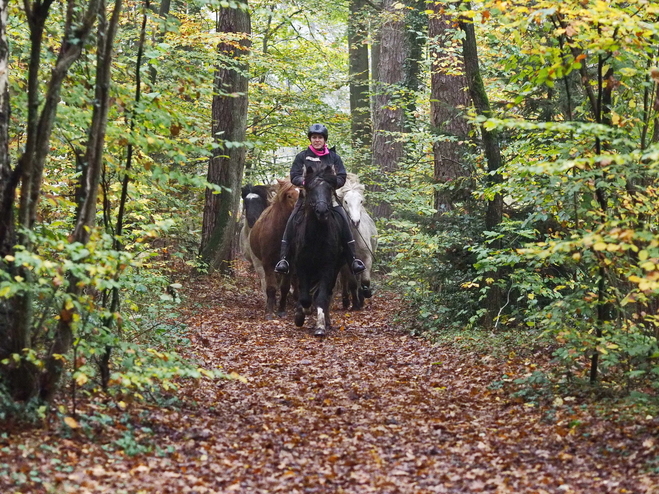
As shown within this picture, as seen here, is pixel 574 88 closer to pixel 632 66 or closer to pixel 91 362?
Answer: pixel 632 66

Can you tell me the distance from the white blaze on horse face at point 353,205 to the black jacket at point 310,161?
224 centimetres

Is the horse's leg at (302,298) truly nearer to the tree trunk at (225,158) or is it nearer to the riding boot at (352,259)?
the riding boot at (352,259)

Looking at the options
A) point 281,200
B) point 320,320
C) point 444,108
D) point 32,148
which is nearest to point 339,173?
point 281,200

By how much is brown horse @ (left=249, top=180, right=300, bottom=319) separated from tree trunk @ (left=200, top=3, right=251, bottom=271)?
116 inches

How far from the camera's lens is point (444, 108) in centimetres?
1315

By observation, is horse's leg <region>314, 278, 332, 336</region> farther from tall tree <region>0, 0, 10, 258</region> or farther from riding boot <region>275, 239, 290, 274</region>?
tall tree <region>0, 0, 10, 258</region>

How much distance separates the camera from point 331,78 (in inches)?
955

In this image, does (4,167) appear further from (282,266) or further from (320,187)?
(282,266)

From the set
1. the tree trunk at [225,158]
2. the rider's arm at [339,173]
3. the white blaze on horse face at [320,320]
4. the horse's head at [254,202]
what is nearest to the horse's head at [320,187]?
the rider's arm at [339,173]

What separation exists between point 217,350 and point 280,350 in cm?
88

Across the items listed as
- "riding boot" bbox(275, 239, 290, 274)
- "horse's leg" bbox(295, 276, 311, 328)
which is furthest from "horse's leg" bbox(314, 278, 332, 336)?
"riding boot" bbox(275, 239, 290, 274)

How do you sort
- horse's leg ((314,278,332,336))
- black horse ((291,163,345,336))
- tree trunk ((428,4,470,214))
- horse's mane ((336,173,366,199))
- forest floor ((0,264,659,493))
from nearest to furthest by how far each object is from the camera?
forest floor ((0,264,659,493)) < black horse ((291,163,345,336)) < horse's leg ((314,278,332,336)) < tree trunk ((428,4,470,214)) < horse's mane ((336,173,366,199))

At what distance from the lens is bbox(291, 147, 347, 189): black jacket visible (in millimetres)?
11523

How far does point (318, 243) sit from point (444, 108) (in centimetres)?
356
